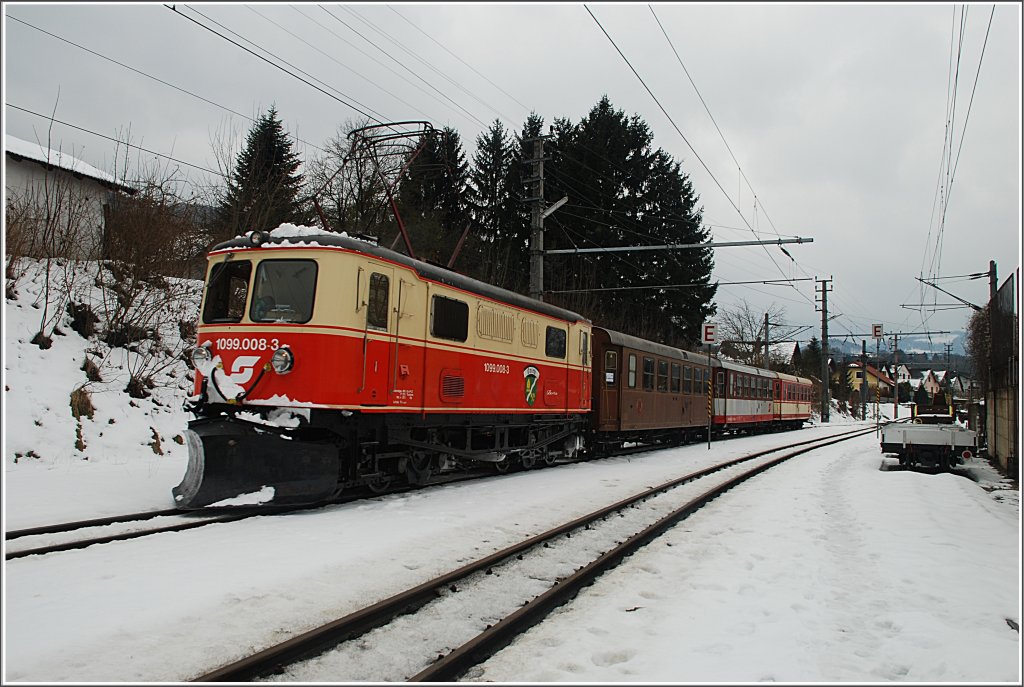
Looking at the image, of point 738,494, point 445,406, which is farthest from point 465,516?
point 738,494

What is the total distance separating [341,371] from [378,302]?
3.84ft

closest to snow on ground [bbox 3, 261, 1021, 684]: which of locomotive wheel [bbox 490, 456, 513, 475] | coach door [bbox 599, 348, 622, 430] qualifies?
locomotive wheel [bbox 490, 456, 513, 475]

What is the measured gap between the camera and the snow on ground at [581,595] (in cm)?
437

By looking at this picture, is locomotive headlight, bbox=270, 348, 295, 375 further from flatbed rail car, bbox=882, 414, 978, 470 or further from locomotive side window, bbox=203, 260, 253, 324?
flatbed rail car, bbox=882, 414, 978, 470

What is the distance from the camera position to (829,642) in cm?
482

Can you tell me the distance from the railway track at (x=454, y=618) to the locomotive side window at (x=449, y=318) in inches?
149

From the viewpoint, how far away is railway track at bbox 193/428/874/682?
13.7 ft

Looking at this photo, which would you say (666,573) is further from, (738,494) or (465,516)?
(738,494)

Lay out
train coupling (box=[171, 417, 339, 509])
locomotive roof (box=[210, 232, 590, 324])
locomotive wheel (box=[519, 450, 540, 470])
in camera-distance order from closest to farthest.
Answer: train coupling (box=[171, 417, 339, 509]) < locomotive roof (box=[210, 232, 590, 324]) < locomotive wheel (box=[519, 450, 540, 470])

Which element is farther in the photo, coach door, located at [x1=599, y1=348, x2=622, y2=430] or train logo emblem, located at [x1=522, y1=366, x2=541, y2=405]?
coach door, located at [x1=599, y1=348, x2=622, y2=430]

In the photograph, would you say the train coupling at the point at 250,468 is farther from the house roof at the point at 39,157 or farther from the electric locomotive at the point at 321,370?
the house roof at the point at 39,157

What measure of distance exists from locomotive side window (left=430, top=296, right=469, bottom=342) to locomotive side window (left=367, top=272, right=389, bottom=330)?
44.9 inches

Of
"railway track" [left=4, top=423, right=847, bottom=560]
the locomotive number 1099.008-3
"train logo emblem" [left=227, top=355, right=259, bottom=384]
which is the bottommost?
"railway track" [left=4, top=423, right=847, bottom=560]

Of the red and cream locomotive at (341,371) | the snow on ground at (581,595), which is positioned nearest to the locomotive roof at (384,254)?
the red and cream locomotive at (341,371)
